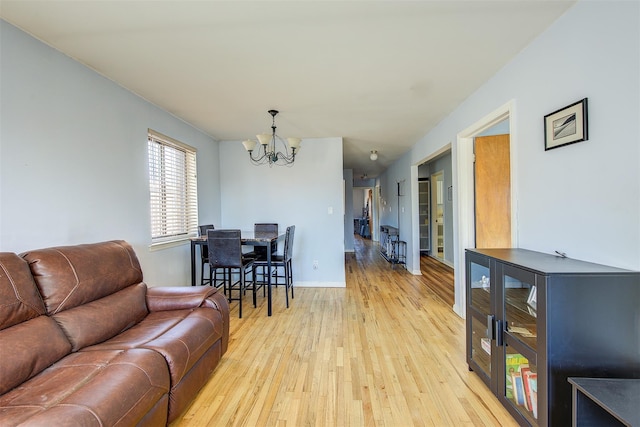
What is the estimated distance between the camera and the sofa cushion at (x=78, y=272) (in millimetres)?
1537

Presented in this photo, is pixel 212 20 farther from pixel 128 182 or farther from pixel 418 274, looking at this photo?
pixel 418 274

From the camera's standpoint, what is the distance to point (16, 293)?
1368mm

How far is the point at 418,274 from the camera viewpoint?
521 cm

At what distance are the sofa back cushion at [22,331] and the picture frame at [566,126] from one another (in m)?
3.00

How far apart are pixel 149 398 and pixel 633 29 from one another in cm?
282

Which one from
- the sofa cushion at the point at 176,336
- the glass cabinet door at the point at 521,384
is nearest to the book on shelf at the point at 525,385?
the glass cabinet door at the point at 521,384

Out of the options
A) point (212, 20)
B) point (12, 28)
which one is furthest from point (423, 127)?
point (12, 28)

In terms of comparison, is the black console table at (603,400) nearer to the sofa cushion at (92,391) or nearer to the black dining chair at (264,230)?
the sofa cushion at (92,391)

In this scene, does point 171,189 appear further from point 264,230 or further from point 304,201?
point 304,201

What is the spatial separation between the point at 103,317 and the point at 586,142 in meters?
3.00

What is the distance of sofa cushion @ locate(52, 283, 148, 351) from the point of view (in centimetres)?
153

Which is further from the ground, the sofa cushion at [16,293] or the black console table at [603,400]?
the sofa cushion at [16,293]

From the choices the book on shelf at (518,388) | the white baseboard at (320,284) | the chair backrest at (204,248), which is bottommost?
the white baseboard at (320,284)

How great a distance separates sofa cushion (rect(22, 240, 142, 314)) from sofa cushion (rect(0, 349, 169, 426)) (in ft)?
1.16
